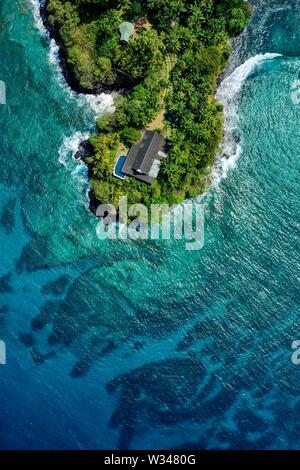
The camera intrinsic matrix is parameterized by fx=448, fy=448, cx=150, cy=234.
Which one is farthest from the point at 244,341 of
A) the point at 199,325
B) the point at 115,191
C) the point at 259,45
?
the point at 259,45

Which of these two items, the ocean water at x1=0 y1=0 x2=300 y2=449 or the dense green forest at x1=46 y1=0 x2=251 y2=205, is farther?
the ocean water at x1=0 y1=0 x2=300 y2=449

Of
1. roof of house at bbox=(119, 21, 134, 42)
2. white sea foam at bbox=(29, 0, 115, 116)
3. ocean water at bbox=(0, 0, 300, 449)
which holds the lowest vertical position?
ocean water at bbox=(0, 0, 300, 449)

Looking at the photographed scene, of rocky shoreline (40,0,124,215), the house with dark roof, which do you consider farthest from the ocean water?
the house with dark roof

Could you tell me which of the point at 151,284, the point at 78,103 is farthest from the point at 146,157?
the point at 151,284

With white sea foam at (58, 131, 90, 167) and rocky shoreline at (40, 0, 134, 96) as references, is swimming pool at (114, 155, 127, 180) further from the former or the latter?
rocky shoreline at (40, 0, 134, 96)

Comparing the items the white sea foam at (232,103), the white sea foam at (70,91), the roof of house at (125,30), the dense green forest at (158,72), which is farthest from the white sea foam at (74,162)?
the white sea foam at (232,103)

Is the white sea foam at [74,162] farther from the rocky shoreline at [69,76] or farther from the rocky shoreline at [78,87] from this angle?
the rocky shoreline at [69,76]
